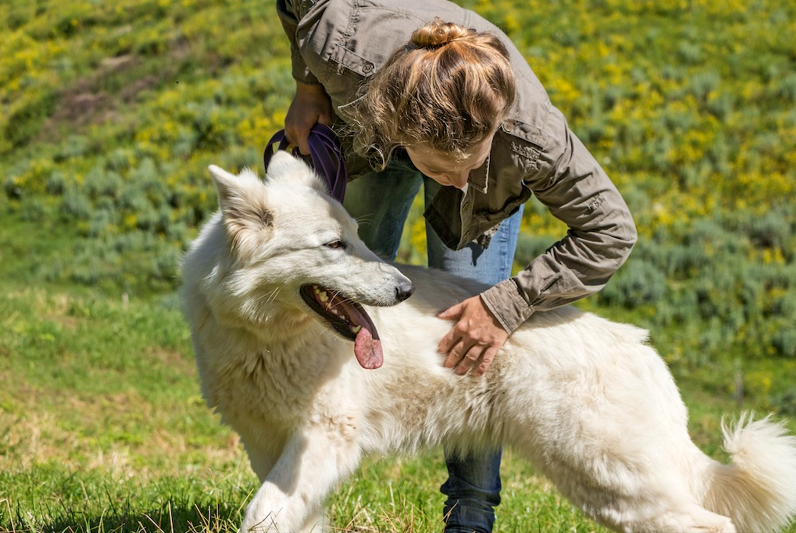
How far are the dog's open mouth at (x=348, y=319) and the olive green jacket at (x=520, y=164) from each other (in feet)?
1.69

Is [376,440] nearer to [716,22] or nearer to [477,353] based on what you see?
[477,353]

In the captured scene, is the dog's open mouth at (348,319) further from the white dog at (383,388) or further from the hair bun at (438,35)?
the hair bun at (438,35)

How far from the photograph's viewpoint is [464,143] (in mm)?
2715

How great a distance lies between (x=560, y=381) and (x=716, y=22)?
1876 cm

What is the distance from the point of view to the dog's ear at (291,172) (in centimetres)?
338

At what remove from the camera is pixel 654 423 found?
3.16 meters

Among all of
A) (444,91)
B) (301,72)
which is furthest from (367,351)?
(301,72)

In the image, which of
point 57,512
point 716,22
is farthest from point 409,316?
point 716,22

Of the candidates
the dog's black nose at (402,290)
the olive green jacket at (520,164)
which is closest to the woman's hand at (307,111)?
the olive green jacket at (520,164)

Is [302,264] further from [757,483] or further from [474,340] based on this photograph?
[757,483]

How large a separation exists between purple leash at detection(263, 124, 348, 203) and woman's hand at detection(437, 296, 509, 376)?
0.79m

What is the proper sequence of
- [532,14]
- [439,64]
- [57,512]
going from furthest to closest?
[532,14] < [57,512] < [439,64]

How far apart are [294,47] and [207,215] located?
11.9 m

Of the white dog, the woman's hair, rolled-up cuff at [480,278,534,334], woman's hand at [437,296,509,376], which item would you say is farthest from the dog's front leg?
the woman's hair
